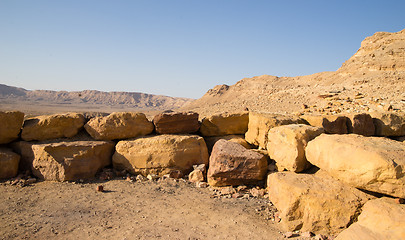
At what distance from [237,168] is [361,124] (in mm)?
2916

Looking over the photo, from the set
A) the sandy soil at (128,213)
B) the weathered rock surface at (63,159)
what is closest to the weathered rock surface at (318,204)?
the sandy soil at (128,213)

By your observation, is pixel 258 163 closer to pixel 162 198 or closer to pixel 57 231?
pixel 162 198

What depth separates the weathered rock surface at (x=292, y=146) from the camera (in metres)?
4.04

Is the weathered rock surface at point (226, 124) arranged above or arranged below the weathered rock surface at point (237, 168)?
above

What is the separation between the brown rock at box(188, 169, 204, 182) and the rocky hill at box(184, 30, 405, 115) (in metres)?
4.96

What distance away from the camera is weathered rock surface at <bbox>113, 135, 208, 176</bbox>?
500 centimetres

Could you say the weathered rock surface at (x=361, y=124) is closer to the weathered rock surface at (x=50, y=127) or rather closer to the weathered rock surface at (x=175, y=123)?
the weathered rock surface at (x=175, y=123)

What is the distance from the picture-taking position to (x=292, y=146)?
13.6ft

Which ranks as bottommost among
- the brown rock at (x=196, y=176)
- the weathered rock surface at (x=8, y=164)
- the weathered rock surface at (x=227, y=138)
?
the brown rock at (x=196, y=176)

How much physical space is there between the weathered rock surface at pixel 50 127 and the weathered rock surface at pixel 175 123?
1.70 metres

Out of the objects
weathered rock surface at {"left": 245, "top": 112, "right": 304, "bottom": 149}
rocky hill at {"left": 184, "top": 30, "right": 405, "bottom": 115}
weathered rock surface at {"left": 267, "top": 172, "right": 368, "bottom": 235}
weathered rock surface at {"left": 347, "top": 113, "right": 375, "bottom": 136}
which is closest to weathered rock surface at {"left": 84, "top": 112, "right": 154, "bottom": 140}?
weathered rock surface at {"left": 245, "top": 112, "right": 304, "bottom": 149}

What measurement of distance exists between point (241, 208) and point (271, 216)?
0.44m

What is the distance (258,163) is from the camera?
4301mm

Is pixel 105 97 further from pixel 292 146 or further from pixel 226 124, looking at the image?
pixel 292 146
